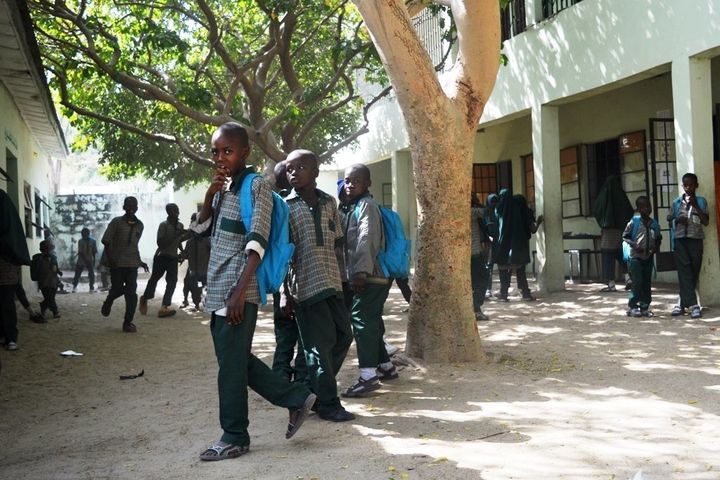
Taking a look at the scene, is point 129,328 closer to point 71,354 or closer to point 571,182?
point 71,354

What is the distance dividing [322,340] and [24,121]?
1302cm

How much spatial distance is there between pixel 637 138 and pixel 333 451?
10648 millimetres

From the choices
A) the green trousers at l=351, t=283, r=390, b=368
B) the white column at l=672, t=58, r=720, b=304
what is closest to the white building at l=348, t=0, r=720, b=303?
the white column at l=672, t=58, r=720, b=304

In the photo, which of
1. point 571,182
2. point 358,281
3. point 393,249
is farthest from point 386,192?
point 358,281

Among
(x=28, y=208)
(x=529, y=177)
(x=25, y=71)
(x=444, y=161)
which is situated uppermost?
(x=25, y=71)

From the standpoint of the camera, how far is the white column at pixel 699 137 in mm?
9664

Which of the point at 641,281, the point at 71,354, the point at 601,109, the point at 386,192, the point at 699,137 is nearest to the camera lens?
the point at 71,354

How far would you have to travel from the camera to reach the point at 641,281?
A: 9.62 meters

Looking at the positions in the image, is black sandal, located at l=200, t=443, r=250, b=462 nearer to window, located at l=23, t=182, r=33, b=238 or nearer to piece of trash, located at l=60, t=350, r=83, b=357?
piece of trash, located at l=60, t=350, r=83, b=357

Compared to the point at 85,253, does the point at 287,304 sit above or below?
below

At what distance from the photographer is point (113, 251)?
394 inches

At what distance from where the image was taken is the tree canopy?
39.8 ft

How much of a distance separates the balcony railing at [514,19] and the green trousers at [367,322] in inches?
364

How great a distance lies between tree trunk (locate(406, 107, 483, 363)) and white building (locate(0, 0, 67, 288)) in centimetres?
427
